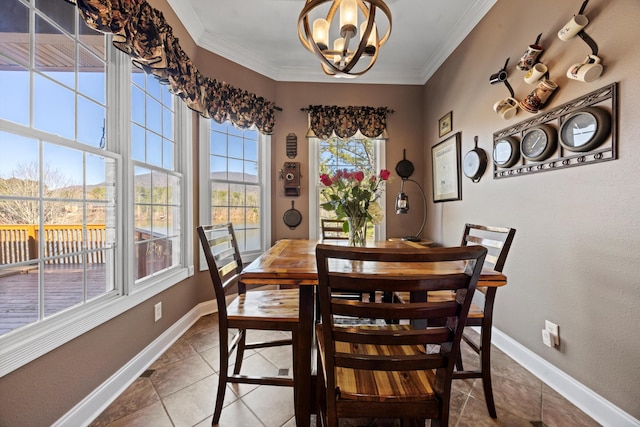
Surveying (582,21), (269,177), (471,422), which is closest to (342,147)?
(269,177)

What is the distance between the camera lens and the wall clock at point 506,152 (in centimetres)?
189

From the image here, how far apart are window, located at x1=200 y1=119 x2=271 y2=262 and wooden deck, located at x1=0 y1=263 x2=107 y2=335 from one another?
1.32m

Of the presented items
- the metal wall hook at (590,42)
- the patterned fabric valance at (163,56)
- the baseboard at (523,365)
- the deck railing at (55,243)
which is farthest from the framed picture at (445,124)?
the deck railing at (55,243)

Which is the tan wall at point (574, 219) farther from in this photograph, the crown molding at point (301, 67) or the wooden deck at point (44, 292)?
the wooden deck at point (44, 292)

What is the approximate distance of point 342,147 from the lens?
3529mm

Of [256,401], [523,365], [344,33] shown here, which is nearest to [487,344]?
[523,365]

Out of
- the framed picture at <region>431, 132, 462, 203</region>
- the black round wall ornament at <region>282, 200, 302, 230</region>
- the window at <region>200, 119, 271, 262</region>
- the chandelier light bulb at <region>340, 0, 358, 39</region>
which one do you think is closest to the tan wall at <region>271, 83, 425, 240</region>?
the black round wall ornament at <region>282, 200, 302, 230</region>

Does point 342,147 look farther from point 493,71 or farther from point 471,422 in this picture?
point 471,422

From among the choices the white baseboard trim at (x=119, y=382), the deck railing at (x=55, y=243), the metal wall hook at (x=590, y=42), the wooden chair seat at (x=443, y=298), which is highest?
the metal wall hook at (x=590, y=42)

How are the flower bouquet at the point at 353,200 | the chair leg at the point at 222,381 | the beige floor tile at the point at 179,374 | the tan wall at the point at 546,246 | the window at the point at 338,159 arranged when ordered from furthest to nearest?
the window at the point at 338,159, the flower bouquet at the point at 353,200, the beige floor tile at the point at 179,374, the chair leg at the point at 222,381, the tan wall at the point at 546,246

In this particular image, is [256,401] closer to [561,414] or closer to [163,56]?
[561,414]

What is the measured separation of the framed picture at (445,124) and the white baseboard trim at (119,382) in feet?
10.9

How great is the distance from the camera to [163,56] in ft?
5.76

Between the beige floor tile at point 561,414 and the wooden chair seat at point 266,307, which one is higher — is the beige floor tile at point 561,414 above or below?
below
